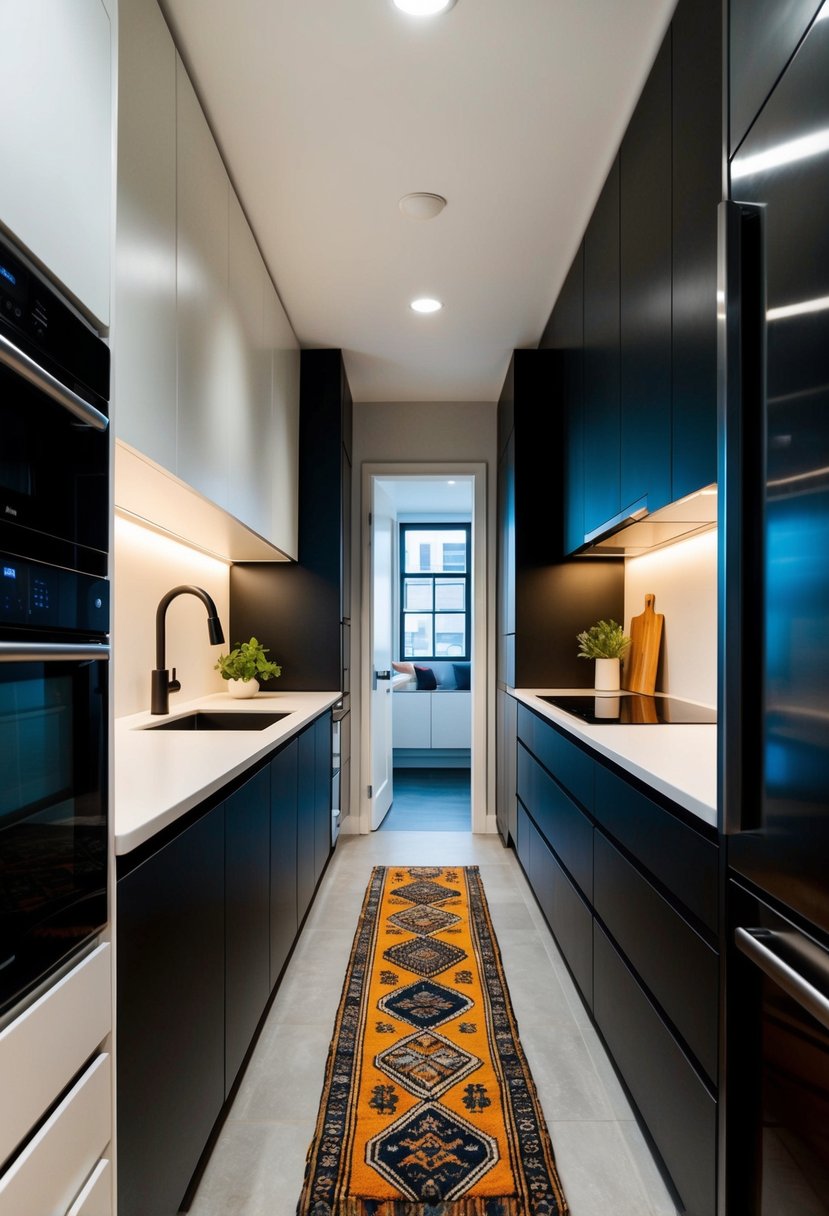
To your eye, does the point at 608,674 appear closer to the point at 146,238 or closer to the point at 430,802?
→ the point at 146,238

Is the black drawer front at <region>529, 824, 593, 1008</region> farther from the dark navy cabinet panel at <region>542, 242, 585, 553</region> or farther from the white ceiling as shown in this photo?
the white ceiling

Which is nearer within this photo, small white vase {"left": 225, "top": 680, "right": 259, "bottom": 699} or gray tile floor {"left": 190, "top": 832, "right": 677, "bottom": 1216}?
gray tile floor {"left": 190, "top": 832, "right": 677, "bottom": 1216}

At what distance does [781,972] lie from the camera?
2.97 feet

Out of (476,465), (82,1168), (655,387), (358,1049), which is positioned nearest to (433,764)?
(476,465)

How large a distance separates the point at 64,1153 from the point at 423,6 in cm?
221

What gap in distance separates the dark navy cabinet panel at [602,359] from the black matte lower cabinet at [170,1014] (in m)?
1.68

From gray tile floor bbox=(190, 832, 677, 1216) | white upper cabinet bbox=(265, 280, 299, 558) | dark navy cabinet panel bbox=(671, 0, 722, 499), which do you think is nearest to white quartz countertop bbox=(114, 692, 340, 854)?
gray tile floor bbox=(190, 832, 677, 1216)

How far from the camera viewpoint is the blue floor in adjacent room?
15.5 feet

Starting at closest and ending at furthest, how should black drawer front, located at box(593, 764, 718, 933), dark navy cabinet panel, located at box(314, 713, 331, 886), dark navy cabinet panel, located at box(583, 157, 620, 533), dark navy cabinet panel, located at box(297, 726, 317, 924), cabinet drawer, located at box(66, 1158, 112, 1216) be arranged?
1. cabinet drawer, located at box(66, 1158, 112, 1216)
2. black drawer front, located at box(593, 764, 718, 933)
3. dark navy cabinet panel, located at box(583, 157, 620, 533)
4. dark navy cabinet panel, located at box(297, 726, 317, 924)
5. dark navy cabinet panel, located at box(314, 713, 331, 886)

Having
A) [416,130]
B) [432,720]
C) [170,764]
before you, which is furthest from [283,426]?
[432,720]

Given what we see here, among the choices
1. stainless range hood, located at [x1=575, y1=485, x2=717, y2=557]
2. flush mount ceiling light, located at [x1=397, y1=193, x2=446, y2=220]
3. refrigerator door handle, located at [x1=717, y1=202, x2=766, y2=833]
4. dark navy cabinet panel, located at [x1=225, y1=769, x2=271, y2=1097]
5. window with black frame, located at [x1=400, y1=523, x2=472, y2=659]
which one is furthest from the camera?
window with black frame, located at [x1=400, y1=523, x2=472, y2=659]

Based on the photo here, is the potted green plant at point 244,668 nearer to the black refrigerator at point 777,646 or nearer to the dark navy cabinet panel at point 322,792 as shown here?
the dark navy cabinet panel at point 322,792

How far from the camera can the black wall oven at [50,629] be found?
2.57 feet

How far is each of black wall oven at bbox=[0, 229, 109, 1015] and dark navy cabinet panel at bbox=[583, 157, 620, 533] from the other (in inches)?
70.1
